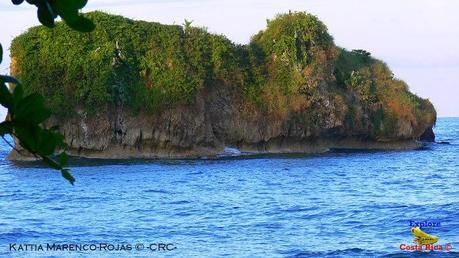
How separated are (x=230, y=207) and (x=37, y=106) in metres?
20.5

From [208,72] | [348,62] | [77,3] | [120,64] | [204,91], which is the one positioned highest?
[348,62]

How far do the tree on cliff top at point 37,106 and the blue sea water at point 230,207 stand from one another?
13294mm

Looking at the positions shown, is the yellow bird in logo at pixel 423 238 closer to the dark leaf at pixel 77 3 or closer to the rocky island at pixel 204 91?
the dark leaf at pixel 77 3

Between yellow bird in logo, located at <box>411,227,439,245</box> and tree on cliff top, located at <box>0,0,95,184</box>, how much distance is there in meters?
14.7

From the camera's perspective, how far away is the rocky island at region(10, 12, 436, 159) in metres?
41.5

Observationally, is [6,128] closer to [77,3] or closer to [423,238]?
[77,3]

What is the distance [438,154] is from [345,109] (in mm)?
6130

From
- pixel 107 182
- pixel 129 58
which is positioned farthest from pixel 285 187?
pixel 129 58

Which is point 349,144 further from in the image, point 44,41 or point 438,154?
point 44,41

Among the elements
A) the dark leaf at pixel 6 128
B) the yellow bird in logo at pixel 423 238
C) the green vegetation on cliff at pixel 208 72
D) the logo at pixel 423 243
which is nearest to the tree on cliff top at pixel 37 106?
the dark leaf at pixel 6 128

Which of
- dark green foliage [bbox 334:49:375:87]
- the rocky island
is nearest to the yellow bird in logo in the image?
the rocky island

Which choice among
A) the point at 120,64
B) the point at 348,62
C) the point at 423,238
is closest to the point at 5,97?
the point at 423,238

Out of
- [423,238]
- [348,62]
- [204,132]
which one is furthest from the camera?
[348,62]

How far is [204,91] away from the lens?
46000 mm
